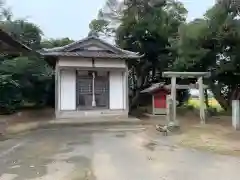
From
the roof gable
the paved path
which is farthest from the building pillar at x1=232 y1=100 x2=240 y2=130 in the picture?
the roof gable

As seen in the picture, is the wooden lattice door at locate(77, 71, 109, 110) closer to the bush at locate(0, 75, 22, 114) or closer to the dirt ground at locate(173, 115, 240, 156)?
the bush at locate(0, 75, 22, 114)

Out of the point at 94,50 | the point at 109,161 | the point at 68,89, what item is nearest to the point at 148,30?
the point at 94,50

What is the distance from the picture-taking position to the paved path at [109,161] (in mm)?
6582

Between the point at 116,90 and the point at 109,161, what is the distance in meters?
12.8

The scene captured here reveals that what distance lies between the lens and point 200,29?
1839 centimetres

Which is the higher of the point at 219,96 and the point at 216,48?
the point at 216,48

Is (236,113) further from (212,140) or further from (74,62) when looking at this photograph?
(74,62)

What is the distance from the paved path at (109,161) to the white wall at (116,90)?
874 cm

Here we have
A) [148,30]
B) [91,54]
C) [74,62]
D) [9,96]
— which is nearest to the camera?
[91,54]

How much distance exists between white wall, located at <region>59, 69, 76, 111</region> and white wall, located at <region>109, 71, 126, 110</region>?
95.0 inches

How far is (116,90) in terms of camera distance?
67.9ft

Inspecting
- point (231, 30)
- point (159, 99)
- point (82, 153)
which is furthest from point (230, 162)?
point (159, 99)

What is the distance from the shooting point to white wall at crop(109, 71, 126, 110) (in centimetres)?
2047

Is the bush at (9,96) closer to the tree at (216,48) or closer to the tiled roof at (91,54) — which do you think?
the tiled roof at (91,54)
